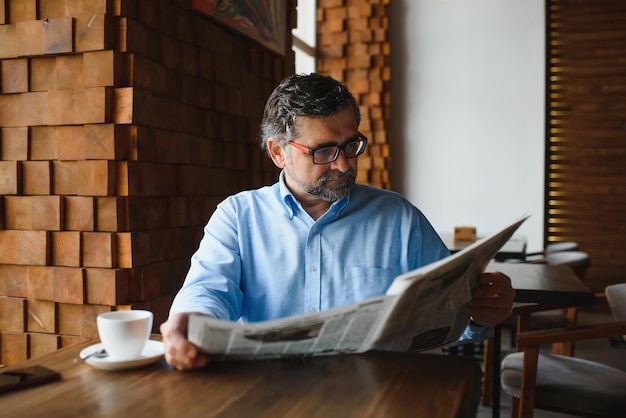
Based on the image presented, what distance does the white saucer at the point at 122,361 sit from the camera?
1.04 m

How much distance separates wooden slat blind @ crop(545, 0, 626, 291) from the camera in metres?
5.54

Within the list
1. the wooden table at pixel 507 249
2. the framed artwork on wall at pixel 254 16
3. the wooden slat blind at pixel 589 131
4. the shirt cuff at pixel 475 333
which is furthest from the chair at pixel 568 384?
the wooden slat blind at pixel 589 131

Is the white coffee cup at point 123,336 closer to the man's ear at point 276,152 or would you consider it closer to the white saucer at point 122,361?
the white saucer at point 122,361

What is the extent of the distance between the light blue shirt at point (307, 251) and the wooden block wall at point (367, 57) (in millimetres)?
4223

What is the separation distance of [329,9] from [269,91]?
3.16 metres

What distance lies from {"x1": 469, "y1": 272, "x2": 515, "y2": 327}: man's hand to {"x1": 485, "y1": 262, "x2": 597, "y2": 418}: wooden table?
3.63 ft

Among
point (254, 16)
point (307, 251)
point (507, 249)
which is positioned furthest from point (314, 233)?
point (507, 249)

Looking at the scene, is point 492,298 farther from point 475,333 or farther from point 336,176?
point 336,176

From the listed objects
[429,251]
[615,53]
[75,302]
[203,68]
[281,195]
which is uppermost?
[615,53]

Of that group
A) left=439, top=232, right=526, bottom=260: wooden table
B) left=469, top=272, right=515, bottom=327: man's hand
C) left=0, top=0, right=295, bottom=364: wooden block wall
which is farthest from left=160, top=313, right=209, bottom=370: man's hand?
left=439, top=232, right=526, bottom=260: wooden table

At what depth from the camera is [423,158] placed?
6.00 m

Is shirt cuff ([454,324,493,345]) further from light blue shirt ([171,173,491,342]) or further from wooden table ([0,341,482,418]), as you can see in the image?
wooden table ([0,341,482,418])

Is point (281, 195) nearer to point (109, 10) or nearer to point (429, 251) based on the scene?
point (429, 251)

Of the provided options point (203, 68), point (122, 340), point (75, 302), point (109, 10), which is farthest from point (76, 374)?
point (203, 68)
